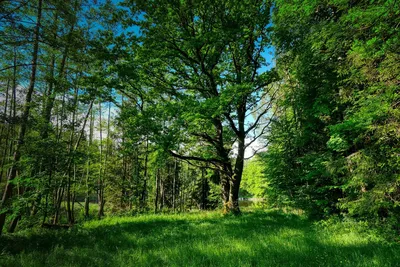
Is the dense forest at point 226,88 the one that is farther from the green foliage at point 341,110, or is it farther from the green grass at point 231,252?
the green grass at point 231,252

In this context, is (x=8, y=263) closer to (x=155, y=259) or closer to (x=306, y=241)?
(x=155, y=259)

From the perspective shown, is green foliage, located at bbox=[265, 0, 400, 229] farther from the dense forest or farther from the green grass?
the green grass

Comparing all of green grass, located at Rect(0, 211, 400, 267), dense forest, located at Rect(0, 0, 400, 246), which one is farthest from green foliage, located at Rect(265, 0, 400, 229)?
green grass, located at Rect(0, 211, 400, 267)

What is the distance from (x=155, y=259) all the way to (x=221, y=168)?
8748 mm

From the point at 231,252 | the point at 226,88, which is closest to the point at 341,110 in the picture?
the point at 226,88

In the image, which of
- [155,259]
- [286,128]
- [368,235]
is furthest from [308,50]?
[155,259]

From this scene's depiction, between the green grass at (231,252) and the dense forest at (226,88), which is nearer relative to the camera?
the green grass at (231,252)

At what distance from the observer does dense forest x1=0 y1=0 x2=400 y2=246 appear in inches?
208

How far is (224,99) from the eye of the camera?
9156 millimetres

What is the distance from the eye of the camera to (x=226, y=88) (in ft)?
32.9

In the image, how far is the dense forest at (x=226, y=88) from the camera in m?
5.27

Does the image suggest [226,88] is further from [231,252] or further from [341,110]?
[231,252]

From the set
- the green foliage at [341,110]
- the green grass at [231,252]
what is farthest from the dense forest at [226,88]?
the green grass at [231,252]

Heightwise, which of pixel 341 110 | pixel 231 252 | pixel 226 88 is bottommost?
pixel 231 252
